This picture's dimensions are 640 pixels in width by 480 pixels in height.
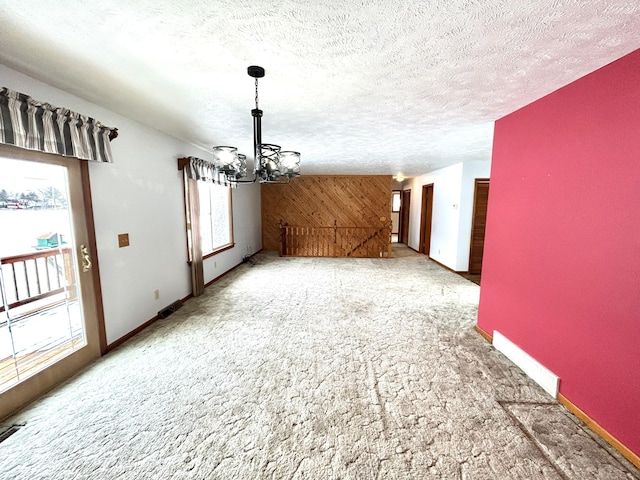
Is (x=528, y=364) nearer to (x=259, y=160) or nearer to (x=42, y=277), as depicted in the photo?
(x=259, y=160)

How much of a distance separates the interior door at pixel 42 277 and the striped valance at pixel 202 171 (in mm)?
1452

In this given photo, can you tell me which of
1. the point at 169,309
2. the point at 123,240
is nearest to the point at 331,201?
the point at 169,309

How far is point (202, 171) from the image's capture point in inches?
149

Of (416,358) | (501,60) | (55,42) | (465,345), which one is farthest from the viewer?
(465,345)

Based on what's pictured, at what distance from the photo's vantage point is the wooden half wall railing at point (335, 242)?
23.4 ft

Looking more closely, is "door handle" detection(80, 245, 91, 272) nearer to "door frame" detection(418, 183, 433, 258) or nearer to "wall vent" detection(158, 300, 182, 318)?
"wall vent" detection(158, 300, 182, 318)

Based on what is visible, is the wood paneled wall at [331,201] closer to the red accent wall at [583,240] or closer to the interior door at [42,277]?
the red accent wall at [583,240]

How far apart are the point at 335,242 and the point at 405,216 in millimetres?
3261

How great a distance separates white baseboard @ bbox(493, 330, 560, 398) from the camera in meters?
1.90

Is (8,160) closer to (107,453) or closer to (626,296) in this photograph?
(107,453)

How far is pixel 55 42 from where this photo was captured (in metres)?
1.38

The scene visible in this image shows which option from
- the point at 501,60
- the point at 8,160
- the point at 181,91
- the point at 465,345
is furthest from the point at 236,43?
the point at 465,345

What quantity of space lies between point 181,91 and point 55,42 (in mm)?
716

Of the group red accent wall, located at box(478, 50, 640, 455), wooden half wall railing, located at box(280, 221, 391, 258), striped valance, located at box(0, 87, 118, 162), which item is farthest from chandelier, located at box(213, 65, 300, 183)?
wooden half wall railing, located at box(280, 221, 391, 258)
